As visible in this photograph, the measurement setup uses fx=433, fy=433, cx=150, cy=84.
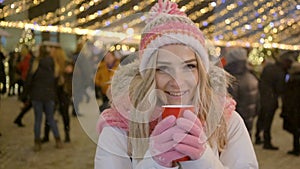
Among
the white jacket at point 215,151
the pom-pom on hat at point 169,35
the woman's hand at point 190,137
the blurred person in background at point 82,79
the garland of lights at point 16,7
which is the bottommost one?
the white jacket at point 215,151

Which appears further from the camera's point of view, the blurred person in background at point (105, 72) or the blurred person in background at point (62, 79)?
the blurred person in background at point (62, 79)

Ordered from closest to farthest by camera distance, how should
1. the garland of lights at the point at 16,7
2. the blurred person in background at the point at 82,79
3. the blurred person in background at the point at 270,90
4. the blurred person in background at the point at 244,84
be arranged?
1. the blurred person in background at the point at 82,79
2. the garland of lights at the point at 16,7
3. the blurred person in background at the point at 244,84
4. the blurred person in background at the point at 270,90

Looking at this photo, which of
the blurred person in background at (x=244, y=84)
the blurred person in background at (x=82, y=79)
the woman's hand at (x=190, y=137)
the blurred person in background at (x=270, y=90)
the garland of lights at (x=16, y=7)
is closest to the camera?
the woman's hand at (x=190, y=137)

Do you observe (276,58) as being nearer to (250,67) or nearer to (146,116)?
(250,67)

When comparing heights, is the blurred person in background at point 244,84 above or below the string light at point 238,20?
below

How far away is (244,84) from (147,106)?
3.89ft

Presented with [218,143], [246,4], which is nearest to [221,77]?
[218,143]

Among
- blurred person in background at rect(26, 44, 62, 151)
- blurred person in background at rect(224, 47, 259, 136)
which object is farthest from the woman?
blurred person in background at rect(26, 44, 62, 151)

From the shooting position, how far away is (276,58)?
1812 millimetres

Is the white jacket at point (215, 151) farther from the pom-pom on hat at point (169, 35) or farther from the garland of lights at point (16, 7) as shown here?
the garland of lights at point (16, 7)

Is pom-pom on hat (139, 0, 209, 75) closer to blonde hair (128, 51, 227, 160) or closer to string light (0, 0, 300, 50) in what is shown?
blonde hair (128, 51, 227, 160)

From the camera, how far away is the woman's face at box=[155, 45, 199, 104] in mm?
537

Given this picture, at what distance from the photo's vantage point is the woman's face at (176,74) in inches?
21.1

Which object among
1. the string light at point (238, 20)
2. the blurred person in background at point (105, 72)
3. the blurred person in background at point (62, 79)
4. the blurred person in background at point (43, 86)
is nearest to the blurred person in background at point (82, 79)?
the blurred person in background at point (105, 72)
